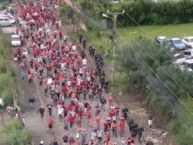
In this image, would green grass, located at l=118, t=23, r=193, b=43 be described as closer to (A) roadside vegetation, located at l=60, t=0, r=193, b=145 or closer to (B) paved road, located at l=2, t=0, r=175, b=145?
(A) roadside vegetation, located at l=60, t=0, r=193, b=145

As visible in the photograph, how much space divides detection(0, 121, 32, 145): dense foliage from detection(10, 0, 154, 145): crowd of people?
119cm

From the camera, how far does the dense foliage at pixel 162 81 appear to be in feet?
131

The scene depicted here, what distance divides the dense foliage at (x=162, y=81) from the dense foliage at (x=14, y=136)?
331 inches

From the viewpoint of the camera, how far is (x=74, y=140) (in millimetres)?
39000

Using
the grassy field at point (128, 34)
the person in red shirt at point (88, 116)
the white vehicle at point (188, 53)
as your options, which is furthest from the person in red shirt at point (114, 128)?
the white vehicle at point (188, 53)

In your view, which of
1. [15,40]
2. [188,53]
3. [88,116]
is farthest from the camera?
[15,40]

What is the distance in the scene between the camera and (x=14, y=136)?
37.3 m

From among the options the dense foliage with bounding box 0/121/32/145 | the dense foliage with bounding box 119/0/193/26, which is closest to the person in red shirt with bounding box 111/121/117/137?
the dense foliage with bounding box 0/121/32/145

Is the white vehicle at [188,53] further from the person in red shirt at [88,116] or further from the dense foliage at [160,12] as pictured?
the person in red shirt at [88,116]

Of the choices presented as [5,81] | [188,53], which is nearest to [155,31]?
[188,53]

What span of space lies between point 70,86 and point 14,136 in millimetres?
10837

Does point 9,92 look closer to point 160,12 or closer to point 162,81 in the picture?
point 162,81

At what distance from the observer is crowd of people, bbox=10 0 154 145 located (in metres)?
40.4

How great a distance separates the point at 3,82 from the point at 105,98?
24.5ft
